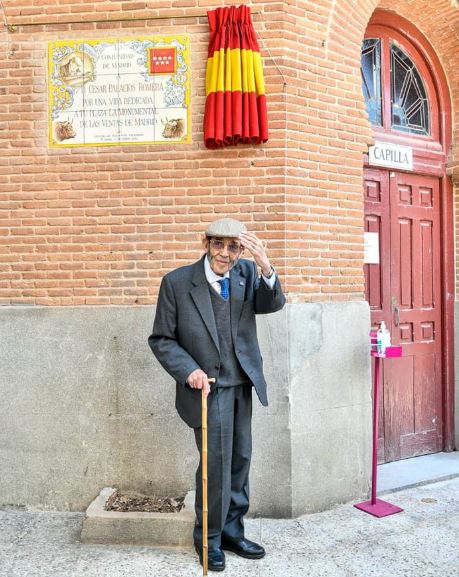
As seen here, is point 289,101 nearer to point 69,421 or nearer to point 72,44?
point 72,44

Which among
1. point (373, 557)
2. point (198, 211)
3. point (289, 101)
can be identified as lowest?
point (373, 557)

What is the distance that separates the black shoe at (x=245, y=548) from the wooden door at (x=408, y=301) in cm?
223

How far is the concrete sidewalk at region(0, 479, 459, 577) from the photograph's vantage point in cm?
367

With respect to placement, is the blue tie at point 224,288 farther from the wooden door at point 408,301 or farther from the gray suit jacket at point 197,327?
the wooden door at point 408,301

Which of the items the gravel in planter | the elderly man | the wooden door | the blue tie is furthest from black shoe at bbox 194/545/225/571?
the wooden door

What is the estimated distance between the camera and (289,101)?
4668 mm

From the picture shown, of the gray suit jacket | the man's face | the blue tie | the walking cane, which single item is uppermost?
the man's face

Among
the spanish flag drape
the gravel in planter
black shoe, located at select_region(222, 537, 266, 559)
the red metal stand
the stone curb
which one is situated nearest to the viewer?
black shoe, located at select_region(222, 537, 266, 559)

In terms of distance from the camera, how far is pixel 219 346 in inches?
142

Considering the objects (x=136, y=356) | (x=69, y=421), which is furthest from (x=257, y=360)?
(x=69, y=421)

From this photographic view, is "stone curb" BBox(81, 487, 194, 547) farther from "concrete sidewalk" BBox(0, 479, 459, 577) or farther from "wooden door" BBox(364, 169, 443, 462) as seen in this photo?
"wooden door" BBox(364, 169, 443, 462)

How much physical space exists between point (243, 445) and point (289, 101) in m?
2.78

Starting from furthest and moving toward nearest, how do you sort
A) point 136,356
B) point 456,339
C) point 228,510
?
point 456,339 → point 136,356 → point 228,510

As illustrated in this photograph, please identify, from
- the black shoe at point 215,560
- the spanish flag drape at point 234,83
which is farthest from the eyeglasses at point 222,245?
the black shoe at point 215,560
